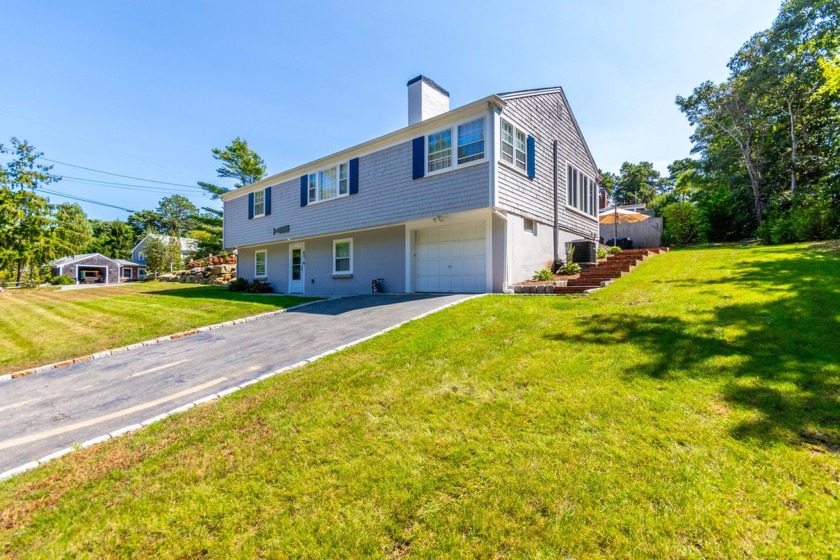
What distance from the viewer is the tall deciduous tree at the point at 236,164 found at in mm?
25547

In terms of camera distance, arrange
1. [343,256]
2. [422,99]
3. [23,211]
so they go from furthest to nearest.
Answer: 1. [23,211]
2. [343,256]
3. [422,99]

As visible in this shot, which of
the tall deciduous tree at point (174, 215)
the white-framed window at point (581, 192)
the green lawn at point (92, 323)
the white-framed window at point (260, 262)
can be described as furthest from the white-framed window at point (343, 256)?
the tall deciduous tree at point (174, 215)

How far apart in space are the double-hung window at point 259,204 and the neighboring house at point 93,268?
3475 centimetres

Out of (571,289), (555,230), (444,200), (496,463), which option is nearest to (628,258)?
(555,230)

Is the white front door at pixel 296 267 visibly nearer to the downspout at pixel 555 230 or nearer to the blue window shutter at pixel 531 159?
the blue window shutter at pixel 531 159

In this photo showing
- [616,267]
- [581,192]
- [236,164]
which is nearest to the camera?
[616,267]

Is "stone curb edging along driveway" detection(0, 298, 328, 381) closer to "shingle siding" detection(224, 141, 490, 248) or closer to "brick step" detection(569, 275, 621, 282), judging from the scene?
"shingle siding" detection(224, 141, 490, 248)

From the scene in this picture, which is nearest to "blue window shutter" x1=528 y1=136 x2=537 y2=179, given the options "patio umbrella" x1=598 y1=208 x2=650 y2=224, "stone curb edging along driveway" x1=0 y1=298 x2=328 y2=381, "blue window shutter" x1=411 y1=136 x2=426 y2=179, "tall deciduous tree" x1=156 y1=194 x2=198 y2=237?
"blue window shutter" x1=411 y1=136 x2=426 y2=179

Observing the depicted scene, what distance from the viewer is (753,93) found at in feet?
56.4

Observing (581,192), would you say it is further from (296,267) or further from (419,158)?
(296,267)

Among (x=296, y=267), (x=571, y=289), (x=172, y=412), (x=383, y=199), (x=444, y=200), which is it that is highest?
(x=383, y=199)

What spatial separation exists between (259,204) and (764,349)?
17.7 m

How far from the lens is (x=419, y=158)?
1018 centimetres

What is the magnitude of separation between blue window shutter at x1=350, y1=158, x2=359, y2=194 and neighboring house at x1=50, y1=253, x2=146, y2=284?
1647 inches
